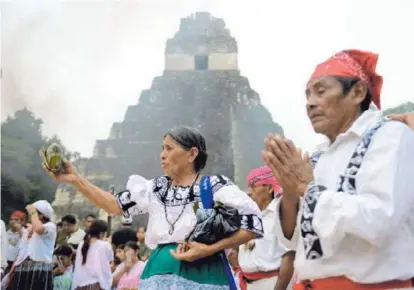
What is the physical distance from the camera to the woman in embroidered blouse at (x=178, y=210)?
2961 millimetres

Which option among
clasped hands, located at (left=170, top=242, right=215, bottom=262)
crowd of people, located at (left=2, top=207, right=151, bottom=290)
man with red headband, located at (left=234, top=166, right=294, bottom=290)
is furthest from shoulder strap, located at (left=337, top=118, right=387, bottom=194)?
crowd of people, located at (left=2, top=207, right=151, bottom=290)

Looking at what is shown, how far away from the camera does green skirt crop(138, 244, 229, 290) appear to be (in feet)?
9.65

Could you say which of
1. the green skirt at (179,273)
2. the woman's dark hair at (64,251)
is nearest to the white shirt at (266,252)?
the green skirt at (179,273)

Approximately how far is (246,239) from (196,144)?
545mm

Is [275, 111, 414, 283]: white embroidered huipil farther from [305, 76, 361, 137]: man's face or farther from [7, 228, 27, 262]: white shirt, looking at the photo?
[7, 228, 27, 262]: white shirt

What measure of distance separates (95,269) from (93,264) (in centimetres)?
5

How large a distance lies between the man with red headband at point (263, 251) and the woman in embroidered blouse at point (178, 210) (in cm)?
60

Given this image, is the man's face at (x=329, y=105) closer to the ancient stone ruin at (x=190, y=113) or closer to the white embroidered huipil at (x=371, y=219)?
the white embroidered huipil at (x=371, y=219)

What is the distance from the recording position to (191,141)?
3230 mm

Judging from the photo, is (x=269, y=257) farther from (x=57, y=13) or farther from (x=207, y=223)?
(x=57, y=13)

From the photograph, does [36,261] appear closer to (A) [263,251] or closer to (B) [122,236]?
(B) [122,236]

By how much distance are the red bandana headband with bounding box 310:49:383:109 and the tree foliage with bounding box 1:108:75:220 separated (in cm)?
1465

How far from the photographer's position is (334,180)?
186 cm

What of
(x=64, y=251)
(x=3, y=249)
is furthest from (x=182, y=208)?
(x=3, y=249)
